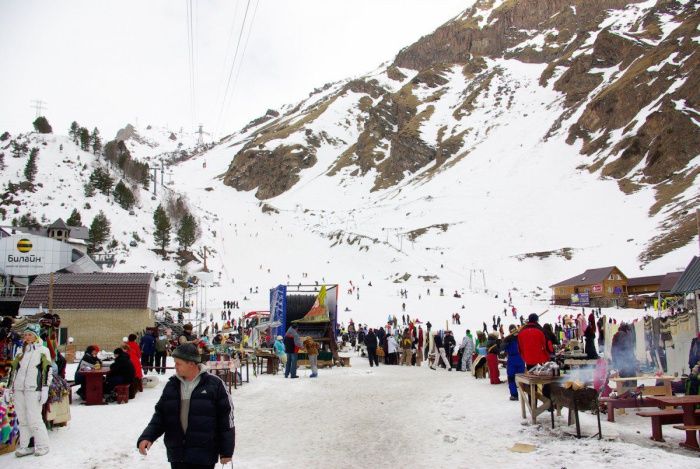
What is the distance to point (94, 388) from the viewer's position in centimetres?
1231

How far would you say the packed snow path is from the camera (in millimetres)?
7492

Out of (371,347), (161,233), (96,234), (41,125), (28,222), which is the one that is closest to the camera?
(371,347)

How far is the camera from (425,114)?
158m

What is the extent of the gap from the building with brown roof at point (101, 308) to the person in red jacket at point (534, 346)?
20.7 metres

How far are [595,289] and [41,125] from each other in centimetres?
7051

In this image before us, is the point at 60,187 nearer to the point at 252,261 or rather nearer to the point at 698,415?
the point at 252,261

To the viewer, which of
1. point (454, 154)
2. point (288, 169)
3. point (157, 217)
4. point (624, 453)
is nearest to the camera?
point (624, 453)

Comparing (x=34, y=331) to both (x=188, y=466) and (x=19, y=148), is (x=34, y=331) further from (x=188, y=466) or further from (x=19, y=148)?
(x=19, y=148)

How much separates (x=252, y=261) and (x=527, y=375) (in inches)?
2373

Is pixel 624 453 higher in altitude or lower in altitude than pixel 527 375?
lower

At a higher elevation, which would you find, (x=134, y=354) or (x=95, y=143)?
(x=95, y=143)

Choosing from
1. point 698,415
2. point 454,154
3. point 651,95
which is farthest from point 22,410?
point 454,154

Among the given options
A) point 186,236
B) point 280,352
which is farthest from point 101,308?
point 186,236

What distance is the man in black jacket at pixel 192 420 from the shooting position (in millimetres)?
4520
